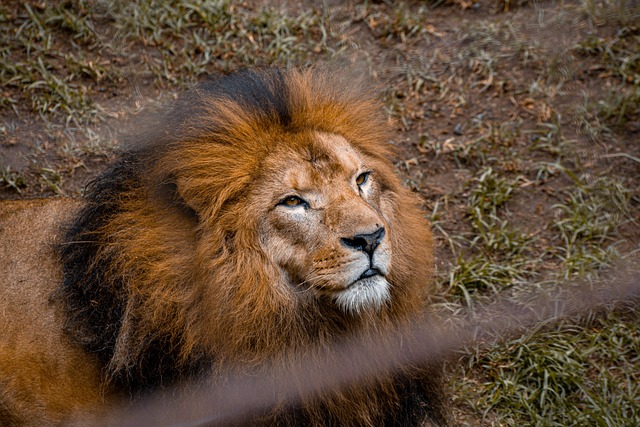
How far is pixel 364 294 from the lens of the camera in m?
3.29

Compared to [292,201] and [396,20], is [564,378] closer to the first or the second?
[292,201]

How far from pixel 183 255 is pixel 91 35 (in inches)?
148

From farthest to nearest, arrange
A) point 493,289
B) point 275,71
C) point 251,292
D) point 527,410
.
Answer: point 493,289 → point 527,410 → point 275,71 → point 251,292

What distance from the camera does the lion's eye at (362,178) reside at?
12.1 feet

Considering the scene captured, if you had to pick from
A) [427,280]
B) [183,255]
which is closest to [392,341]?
[427,280]

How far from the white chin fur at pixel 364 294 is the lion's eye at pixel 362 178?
1.81 ft

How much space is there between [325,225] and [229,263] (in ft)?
1.47

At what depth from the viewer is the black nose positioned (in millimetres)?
3223

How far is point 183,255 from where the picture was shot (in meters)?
3.55

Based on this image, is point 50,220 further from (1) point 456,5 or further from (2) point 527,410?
(1) point 456,5

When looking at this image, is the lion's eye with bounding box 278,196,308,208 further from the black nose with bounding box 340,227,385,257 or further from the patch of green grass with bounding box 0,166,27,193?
the patch of green grass with bounding box 0,166,27,193

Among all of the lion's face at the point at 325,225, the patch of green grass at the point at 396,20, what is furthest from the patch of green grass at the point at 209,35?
the lion's face at the point at 325,225

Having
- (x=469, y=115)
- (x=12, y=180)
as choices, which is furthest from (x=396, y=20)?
(x=12, y=180)

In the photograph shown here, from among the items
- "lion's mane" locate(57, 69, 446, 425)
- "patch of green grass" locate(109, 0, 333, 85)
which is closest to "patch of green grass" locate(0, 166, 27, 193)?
"patch of green grass" locate(109, 0, 333, 85)
